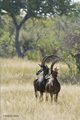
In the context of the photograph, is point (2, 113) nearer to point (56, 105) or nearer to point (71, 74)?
point (56, 105)

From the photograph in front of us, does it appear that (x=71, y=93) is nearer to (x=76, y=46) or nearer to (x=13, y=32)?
(x=76, y=46)

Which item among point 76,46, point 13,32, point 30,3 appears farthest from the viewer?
point 13,32

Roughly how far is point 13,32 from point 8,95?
1526 inches

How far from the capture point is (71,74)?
17.6m

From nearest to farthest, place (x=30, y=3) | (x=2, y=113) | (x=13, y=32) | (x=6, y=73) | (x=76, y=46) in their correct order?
(x=2, y=113), (x=76, y=46), (x=6, y=73), (x=30, y=3), (x=13, y=32)

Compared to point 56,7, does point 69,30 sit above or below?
below

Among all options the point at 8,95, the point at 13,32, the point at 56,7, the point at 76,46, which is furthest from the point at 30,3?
the point at 8,95

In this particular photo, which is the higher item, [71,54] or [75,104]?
[71,54]

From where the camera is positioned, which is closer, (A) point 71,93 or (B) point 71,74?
(A) point 71,93

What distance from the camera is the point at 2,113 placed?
736 cm

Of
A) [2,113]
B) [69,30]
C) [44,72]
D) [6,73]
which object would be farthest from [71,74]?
[2,113]

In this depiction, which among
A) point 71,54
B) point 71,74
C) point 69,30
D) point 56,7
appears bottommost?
point 71,74

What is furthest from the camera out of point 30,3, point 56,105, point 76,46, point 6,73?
point 30,3

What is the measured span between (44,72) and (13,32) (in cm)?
4050
